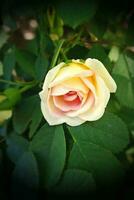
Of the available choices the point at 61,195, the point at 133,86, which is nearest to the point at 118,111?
the point at 133,86

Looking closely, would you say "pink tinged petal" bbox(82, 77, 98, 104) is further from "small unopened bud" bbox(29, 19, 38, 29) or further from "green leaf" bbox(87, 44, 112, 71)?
"small unopened bud" bbox(29, 19, 38, 29)

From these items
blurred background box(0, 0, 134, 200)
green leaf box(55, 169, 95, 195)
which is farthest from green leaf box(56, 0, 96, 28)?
green leaf box(55, 169, 95, 195)

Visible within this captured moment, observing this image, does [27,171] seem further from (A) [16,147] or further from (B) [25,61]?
(B) [25,61]

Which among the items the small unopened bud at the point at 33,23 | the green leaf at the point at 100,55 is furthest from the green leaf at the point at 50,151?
the small unopened bud at the point at 33,23

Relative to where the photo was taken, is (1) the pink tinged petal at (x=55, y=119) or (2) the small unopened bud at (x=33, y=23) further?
(2) the small unopened bud at (x=33, y=23)

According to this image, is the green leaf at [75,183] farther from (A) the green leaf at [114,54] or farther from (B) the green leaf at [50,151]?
(A) the green leaf at [114,54]

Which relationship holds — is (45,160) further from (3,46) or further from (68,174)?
(3,46)

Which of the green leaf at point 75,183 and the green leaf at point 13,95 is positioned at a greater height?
the green leaf at point 13,95
